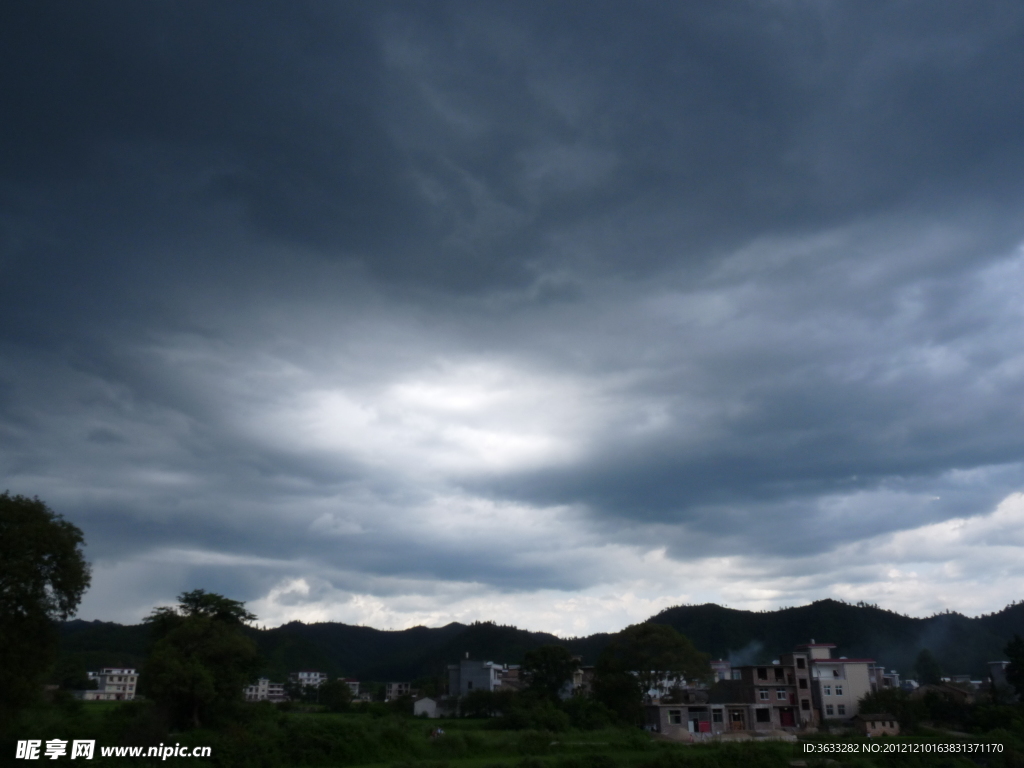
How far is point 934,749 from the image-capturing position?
49000 millimetres

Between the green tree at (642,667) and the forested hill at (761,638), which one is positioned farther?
the forested hill at (761,638)

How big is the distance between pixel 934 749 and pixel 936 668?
68267 millimetres

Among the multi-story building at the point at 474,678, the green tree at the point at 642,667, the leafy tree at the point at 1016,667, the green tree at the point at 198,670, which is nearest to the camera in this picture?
the green tree at the point at 198,670

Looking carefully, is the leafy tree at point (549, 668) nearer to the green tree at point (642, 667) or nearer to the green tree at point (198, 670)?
the green tree at point (642, 667)

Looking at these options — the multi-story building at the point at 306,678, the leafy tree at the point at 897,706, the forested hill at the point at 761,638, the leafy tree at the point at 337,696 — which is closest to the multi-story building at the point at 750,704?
the leafy tree at the point at 897,706

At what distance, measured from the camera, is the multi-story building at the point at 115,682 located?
107 m

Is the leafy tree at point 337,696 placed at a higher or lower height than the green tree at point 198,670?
lower

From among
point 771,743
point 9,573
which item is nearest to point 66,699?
point 9,573

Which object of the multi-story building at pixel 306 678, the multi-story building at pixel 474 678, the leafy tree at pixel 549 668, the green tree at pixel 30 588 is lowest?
the multi-story building at pixel 306 678

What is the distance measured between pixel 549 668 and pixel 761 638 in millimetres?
102102

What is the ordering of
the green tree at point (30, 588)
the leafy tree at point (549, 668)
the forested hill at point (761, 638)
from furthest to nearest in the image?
1. the forested hill at point (761, 638)
2. the leafy tree at point (549, 668)
3. the green tree at point (30, 588)

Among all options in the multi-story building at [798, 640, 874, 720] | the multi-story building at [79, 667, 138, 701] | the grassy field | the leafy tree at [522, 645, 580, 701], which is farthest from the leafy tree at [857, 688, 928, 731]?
the multi-story building at [79, 667, 138, 701]

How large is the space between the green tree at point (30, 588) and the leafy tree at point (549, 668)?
4778cm

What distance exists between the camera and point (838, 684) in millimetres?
68375
